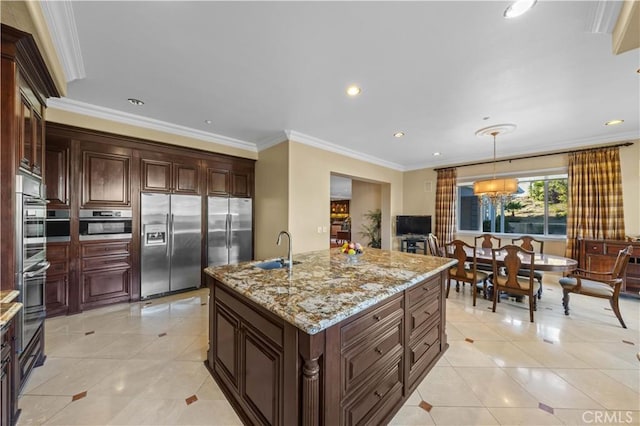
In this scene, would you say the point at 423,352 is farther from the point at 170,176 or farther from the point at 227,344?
the point at 170,176

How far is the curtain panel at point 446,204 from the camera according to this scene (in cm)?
591

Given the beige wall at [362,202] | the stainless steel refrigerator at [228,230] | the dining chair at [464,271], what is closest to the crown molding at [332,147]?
the beige wall at [362,202]

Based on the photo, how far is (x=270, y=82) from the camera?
8.37 feet

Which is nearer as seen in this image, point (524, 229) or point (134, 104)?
point (134, 104)

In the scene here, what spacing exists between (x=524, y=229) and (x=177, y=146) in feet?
23.5

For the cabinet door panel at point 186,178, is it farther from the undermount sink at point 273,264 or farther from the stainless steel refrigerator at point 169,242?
the undermount sink at point 273,264

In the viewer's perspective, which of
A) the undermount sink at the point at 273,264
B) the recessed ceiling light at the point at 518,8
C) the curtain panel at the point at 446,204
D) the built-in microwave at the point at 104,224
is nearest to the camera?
the recessed ceiling light at the point at 518,8

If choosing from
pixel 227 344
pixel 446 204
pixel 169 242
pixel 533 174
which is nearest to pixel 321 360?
pixel 227 344

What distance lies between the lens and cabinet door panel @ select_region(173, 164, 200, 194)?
3969mm

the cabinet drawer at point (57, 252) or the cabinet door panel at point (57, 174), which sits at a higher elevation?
the cabinet door panel at point (57, 174)

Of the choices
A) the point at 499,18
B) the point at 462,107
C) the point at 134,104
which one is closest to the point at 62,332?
the point at 134,104

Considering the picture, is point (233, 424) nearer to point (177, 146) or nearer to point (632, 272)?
point (177, 146)

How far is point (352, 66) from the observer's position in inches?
89.1

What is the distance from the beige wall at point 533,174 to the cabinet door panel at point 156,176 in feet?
19.0
